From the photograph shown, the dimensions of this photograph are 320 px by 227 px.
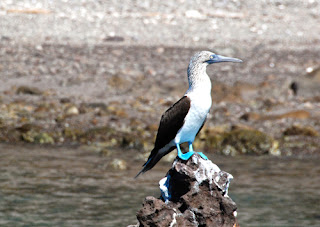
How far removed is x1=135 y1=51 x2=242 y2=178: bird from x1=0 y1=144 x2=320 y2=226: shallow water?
18.4 feet

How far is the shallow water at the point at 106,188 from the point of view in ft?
47.2

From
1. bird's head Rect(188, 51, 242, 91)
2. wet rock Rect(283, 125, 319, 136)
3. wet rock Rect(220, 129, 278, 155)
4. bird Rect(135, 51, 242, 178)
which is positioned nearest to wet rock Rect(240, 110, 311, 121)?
wet rock Rect(283, 125, 319, 136)

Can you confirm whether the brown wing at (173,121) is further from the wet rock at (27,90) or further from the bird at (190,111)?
the wet rock at (27,90)

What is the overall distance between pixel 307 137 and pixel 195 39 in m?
11.8

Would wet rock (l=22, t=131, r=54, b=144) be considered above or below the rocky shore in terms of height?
below

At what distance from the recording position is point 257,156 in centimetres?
1862

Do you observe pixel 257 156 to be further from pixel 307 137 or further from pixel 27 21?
pixel 27 21

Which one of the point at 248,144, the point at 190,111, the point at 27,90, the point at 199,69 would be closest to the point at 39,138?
the point at 27,90

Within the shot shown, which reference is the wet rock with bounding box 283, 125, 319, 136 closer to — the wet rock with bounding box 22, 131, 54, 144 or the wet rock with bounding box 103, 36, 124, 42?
the wet rock with bounding box 22, 131, 54, 144

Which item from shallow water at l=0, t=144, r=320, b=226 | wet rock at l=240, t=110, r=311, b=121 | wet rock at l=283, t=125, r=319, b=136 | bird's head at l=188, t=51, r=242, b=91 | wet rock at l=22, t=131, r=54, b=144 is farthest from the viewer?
wet rock at l=240, t=110, r=311, b=121

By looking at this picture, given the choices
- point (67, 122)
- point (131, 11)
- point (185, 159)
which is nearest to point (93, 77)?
point (67, 122)

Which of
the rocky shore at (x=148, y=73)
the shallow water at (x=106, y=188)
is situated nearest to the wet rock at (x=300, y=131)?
the rocky shore at (x=148, y=73)

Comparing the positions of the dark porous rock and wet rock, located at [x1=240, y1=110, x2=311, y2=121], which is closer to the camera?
the dark porous rock

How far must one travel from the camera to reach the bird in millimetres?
8164
